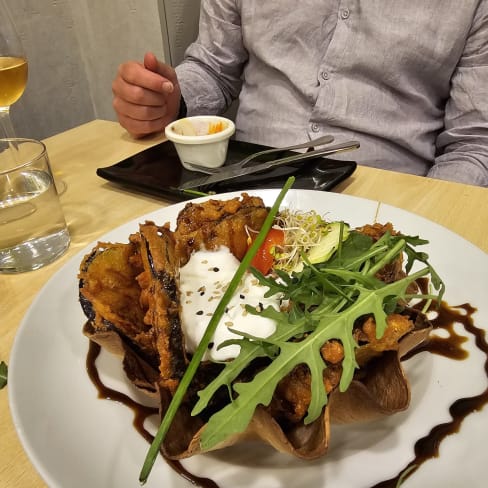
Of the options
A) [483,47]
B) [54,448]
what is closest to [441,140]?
[483,47]

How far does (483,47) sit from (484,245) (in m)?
1.33

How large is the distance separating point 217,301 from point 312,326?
0.70 ft

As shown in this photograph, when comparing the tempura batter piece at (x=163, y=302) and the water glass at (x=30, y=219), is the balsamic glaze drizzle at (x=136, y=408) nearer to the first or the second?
the tempura batter piece at (x=163, y=302)

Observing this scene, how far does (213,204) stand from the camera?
4.17ft

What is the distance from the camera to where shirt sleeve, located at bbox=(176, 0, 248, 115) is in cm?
276

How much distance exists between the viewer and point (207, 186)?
174 cm

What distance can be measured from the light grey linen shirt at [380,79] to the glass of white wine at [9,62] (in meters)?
1.23

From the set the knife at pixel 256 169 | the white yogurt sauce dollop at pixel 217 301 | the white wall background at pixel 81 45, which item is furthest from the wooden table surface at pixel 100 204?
the white wall background at pixel 81 45

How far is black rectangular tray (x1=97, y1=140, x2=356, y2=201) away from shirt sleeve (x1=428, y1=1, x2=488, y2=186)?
694mm

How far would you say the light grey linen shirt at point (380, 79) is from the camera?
2160 mm

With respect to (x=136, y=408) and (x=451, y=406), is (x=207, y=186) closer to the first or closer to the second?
(x=136, y=408)

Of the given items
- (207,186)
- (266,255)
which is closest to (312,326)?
(266,255)

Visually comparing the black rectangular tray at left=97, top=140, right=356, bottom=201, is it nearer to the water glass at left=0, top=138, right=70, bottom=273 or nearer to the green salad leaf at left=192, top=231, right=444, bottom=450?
the water glass at left=0, top=138, right=70, bottom=273

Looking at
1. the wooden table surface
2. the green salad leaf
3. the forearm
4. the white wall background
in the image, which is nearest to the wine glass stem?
the wooden table surface
